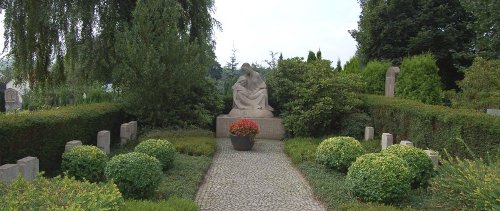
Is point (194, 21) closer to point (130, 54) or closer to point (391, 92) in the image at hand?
point (130, 54)

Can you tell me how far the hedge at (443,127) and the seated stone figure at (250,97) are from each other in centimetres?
458

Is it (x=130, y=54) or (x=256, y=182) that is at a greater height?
(x=130, y=54)

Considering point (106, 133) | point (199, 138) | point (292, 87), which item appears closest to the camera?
point (106, 133)

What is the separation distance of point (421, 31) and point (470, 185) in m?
19.0

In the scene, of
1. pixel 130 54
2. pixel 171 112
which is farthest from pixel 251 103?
pixel 130 54

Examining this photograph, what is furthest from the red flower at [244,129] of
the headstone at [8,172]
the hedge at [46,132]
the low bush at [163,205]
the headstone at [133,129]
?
the headstone at [8,172]

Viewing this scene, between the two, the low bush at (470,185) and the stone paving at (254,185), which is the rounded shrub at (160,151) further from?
the low bush at (470,185)

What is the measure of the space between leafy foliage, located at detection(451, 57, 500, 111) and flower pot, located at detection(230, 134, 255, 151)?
271 inches

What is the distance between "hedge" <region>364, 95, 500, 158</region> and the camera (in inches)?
330

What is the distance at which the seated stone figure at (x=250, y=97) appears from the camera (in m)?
17.0

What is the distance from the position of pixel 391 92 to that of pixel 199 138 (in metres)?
8.03

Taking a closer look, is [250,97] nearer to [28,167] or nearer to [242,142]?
[242,142]

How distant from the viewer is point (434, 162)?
8.85 m

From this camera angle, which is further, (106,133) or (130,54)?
(130,54)
